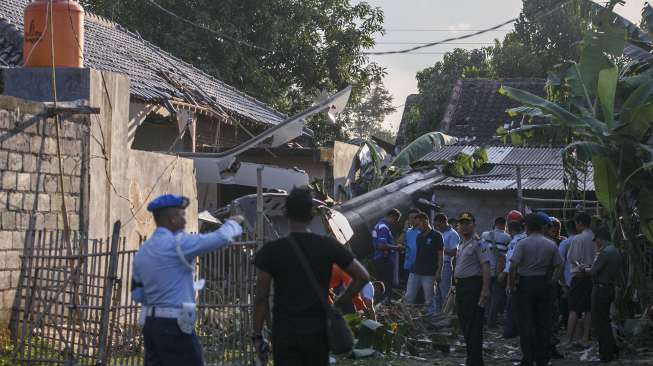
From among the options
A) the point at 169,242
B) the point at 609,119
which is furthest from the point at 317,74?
the point at 169,242

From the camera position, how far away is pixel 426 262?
16281mm

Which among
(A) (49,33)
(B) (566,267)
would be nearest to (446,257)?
(B) (566,267)

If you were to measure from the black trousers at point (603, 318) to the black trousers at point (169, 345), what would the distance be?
6766mm

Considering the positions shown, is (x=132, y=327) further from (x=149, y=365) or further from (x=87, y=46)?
(x=87, y=46)

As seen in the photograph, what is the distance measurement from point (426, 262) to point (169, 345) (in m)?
9.64

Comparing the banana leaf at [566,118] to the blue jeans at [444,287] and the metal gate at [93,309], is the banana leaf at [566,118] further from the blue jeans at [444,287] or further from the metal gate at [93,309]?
the metal gate at [93,309]

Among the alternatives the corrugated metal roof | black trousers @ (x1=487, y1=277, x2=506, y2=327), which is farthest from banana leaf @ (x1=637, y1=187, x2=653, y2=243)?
the corrugated metal roof

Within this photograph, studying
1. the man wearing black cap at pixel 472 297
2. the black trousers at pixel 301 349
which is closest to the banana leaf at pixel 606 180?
the man wearing black cap at pixel 472 297

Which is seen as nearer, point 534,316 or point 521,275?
point 521,275

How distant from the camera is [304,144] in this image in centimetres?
2866

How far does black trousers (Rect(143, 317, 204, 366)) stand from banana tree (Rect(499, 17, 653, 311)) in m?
7.77

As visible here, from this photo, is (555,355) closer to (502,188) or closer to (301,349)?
(301,349)

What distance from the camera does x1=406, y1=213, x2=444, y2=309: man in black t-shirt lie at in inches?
636

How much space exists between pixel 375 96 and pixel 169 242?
84.6 meters
